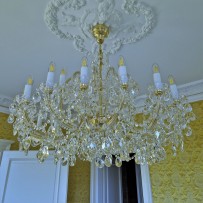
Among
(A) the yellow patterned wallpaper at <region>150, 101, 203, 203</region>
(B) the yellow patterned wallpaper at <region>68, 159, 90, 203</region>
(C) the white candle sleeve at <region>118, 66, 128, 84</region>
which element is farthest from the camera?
(B) the yellow patterned wallpaper at <region>68, 159, 90, 203</region>

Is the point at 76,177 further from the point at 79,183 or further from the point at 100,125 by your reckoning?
the point at 100,125

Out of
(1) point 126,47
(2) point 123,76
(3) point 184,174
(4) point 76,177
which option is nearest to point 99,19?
(1) point 126,47

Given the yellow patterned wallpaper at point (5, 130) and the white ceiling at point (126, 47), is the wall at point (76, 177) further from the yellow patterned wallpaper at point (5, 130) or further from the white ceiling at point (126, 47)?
the white ceiling at point (126, 47)

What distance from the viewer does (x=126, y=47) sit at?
1.67 metres

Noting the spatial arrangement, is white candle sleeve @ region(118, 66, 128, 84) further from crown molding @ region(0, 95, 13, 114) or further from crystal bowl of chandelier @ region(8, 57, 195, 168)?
crown molding @ region(0, 95, 13, 114)

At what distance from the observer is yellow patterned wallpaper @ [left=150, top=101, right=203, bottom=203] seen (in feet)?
6.68

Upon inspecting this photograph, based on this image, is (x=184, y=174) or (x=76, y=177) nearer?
(x=184, y=174)

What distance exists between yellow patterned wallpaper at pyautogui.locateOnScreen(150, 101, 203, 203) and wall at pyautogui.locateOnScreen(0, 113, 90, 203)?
3.17 feet

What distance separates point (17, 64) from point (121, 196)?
286cm

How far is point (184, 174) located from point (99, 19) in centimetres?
178

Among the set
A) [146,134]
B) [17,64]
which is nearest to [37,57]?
[17,64]

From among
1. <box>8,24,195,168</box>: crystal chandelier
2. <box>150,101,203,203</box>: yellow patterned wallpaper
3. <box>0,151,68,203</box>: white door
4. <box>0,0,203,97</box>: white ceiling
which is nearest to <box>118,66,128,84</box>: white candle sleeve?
<box>8,24,195,168</box>: crystal chandelier

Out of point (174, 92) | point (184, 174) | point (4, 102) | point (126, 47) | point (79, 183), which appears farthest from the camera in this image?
point (79, 183)

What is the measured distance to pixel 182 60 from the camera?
1838 mm
